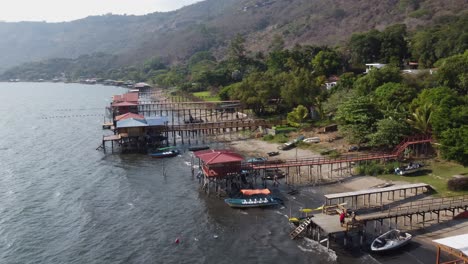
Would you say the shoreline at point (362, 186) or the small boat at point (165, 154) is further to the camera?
the small boat at point (165, 154)

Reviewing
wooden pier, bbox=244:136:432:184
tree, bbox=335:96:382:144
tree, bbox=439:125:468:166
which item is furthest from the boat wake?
tree, bbox=335:96:382:144

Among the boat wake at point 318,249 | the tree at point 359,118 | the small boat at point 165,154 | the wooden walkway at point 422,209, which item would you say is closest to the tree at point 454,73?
the tree at point 359,118

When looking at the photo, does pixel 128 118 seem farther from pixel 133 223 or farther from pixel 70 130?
pixel 133 223

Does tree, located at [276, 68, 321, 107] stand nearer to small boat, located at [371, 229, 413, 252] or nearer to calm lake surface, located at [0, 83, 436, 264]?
calm lake surface, located at [0, 83, 436, 264]

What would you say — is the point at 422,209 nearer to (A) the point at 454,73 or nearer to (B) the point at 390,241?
(B) the point at 390,241

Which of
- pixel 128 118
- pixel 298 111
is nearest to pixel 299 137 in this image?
pixel 298 111

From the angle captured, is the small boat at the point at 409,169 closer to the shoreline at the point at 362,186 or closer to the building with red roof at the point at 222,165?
the shoreline at the point at 362,186

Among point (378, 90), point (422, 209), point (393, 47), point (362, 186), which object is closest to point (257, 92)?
point (378, 90)

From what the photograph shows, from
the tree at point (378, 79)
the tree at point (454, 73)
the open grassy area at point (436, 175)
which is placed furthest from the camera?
the tree at point (378, 79)
